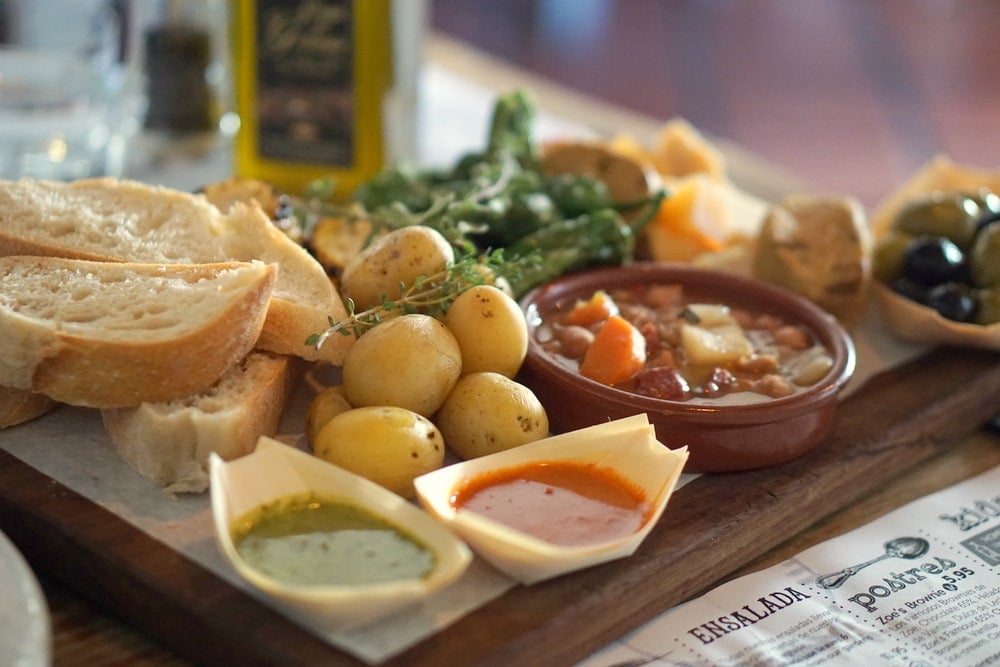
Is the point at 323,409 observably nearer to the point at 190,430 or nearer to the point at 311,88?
the point at 190,430

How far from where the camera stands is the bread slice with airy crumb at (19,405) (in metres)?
2.39

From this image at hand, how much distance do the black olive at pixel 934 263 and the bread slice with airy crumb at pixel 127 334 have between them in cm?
183

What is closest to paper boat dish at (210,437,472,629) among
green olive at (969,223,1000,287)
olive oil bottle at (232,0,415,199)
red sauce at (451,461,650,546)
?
red sauce at (451,461,650,546)

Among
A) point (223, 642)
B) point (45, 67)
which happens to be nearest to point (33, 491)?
point (223, 642)

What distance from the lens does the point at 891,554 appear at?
2533 mm

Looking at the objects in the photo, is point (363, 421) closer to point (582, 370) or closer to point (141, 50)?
point (582, 370)

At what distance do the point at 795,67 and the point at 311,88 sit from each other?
5.30 m

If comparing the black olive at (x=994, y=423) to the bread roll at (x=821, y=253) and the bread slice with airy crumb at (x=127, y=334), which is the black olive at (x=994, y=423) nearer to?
the bread roll at (x=821, y=253)

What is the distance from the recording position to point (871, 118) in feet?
24.7

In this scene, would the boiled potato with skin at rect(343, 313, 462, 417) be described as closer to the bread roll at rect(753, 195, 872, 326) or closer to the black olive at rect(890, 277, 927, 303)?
the bread roll at rect(753, 195, 872, 326)

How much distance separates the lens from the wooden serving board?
195 cm

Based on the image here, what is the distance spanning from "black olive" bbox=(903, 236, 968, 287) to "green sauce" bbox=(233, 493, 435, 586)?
72.2 inches

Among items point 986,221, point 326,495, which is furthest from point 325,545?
point 986,221

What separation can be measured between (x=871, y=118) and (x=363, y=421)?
19.9 ft
